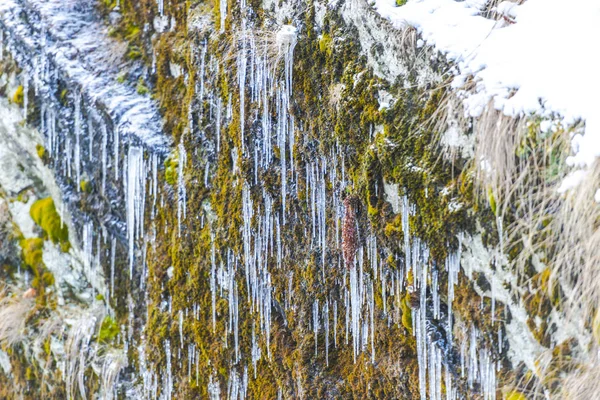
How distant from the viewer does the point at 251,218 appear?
4297 mm

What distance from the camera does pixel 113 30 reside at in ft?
18.4

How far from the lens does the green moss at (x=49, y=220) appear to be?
585 cm

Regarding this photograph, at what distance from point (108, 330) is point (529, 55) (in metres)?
4.33

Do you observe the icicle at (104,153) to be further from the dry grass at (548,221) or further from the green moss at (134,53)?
the dry grass at (548,221)

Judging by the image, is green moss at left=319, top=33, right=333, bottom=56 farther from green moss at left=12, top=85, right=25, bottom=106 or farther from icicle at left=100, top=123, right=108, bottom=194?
green moss at left=12, top=85, right=25, bottom=106

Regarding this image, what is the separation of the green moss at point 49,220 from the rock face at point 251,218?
43 mm

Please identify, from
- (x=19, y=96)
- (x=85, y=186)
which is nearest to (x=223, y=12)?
(x=85, y=186)

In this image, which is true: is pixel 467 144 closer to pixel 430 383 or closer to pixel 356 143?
pixel 356 143

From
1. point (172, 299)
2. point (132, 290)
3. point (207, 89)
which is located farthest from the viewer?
point (132, 290)

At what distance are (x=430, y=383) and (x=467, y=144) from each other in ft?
4.17

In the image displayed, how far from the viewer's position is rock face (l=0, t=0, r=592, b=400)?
2.97m

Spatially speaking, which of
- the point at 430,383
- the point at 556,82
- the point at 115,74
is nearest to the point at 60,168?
the point at 115,74

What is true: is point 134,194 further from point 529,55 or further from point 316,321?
point 529,55

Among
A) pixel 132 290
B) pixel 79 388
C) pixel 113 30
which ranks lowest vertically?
pixel 79 388
